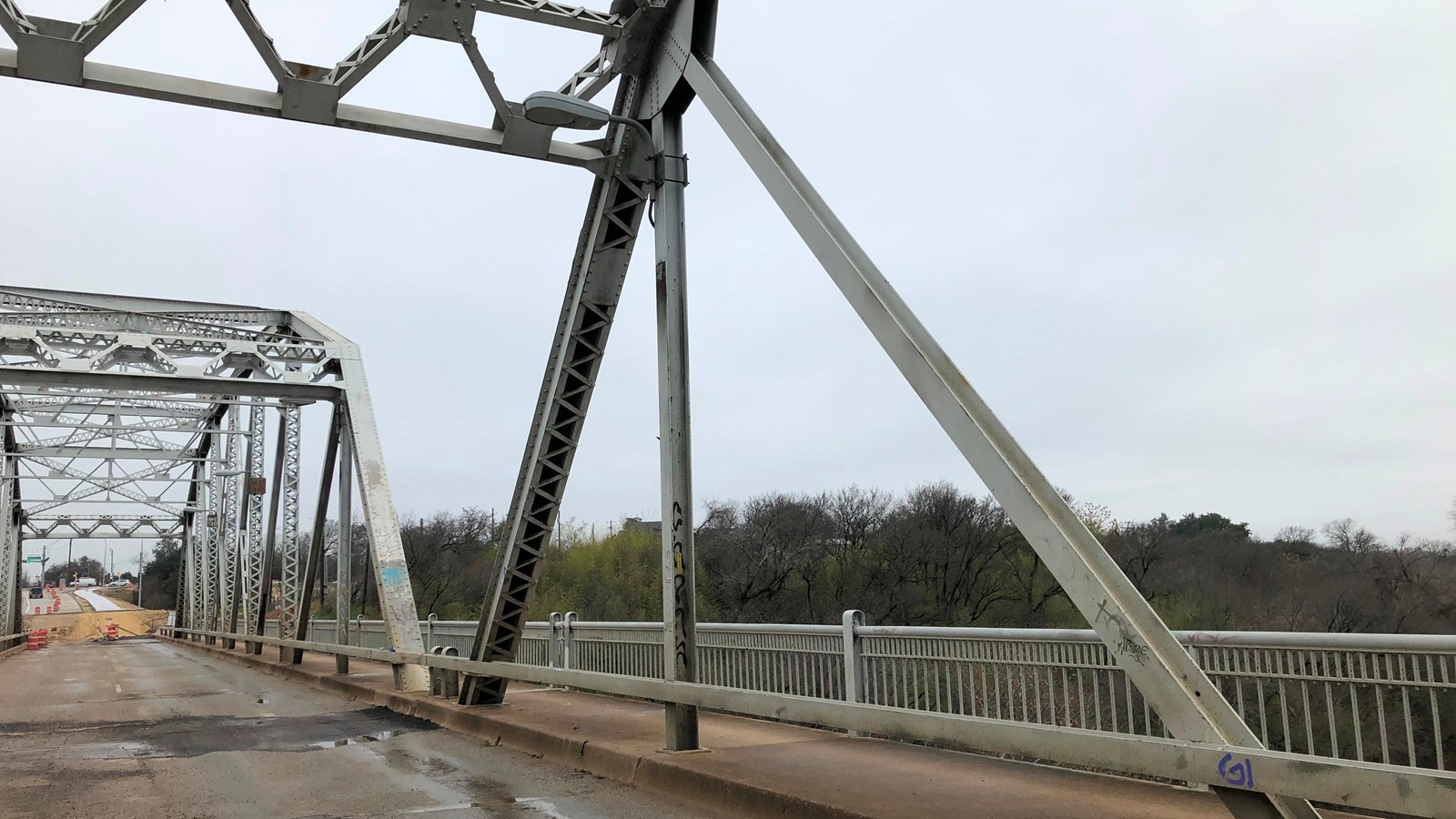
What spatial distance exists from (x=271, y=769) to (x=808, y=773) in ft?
16.3

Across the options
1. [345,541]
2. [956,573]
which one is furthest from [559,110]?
[956,573]

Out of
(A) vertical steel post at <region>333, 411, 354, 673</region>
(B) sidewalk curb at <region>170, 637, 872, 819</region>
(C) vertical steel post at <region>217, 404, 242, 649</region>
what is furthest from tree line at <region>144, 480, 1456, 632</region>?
(B) sidewalk curb at <region>170, 637, 872, 819</region>

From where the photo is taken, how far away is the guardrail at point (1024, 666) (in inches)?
205

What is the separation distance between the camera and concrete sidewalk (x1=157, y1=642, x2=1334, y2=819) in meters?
5.54

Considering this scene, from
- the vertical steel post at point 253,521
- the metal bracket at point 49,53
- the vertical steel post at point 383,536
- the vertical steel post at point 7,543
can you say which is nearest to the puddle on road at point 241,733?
the vertical steel post at point 383,536

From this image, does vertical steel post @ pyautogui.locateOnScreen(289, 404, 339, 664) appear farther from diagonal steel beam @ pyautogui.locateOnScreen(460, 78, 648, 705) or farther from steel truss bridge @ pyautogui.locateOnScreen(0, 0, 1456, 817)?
diagonal steel beam @ pyautogui.locateOnScreen(460, 78, 648, 705)

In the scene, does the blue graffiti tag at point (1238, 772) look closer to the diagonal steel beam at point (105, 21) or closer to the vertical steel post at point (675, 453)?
the vertical steel post at point (675, 453)

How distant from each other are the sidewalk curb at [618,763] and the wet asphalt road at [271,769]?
5.8 inches

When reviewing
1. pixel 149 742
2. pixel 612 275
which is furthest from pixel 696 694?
pixel 149 742

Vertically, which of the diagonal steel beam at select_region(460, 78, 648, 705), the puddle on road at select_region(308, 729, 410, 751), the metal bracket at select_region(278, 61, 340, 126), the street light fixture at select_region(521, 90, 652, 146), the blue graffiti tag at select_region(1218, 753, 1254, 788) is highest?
the metal bracket at select_region(278, 61, 340, 126)

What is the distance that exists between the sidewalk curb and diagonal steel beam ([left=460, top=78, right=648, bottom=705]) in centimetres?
105

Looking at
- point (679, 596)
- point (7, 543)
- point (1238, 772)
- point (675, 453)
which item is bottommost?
point (1238, 772)

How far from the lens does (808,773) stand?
6699 millimetres

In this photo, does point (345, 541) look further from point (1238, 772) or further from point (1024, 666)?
point (1238, 772)
